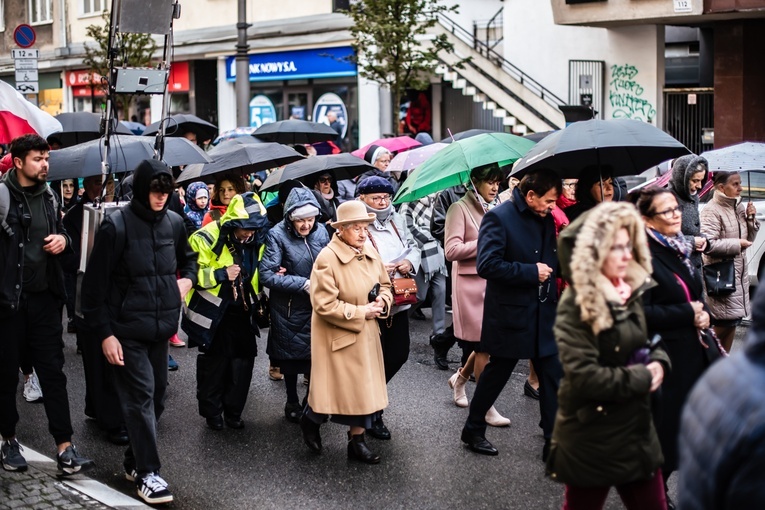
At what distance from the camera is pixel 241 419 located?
25.7 ft

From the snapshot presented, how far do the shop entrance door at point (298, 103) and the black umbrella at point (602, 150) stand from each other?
890 inches

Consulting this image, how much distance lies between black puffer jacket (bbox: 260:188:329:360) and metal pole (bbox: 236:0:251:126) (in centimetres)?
1538

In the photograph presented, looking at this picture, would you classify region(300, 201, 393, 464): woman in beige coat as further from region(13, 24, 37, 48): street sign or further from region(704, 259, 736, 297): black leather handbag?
region(13, 24, 37, 48): street sign

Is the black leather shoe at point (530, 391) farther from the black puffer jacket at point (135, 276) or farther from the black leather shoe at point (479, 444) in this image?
the black puffer jacket at point (135, 276)

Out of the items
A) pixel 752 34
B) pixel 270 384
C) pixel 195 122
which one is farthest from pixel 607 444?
pixel 752 34

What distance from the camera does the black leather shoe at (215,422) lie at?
7668 millimetres

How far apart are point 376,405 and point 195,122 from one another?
9.38m

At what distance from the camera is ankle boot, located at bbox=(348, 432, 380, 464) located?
6770 millimetres

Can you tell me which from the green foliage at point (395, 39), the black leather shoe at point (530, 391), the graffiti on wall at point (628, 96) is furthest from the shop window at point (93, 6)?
the black leather shoe at point (530, 391)

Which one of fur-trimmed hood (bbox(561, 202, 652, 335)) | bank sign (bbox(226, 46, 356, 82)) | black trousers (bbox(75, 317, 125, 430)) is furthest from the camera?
bank sign (bbox(226, 46, 356, 82))

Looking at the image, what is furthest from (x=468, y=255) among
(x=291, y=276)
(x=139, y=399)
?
(x=139, y=399)

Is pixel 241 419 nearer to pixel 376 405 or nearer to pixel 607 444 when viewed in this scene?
pixel 376 405

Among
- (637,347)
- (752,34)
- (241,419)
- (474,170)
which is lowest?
(241,419)

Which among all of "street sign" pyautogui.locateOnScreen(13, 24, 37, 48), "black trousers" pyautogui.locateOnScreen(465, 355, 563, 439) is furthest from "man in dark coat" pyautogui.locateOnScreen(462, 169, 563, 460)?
"street sign" pyautogui.locateOnScreen(13, 24, 37, 48)
